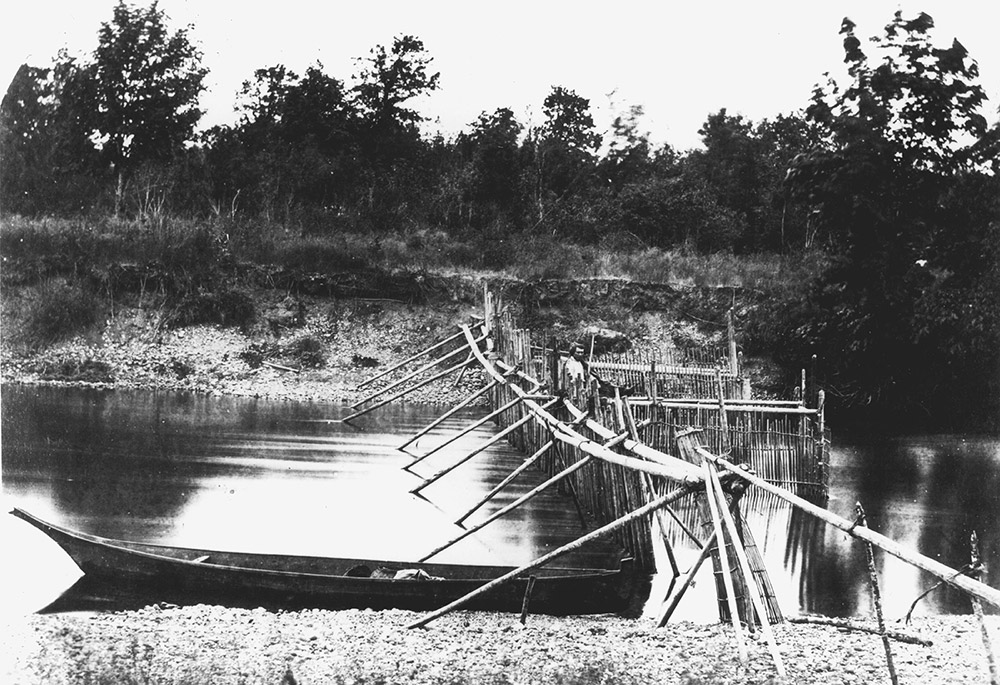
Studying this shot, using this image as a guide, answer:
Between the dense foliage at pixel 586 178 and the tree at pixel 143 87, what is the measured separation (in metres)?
0.05

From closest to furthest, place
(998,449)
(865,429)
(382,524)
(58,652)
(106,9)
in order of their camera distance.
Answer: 1. (58,652)
2. (382,524)
3. (998,449)
4. (865,429)
5. (106,9)

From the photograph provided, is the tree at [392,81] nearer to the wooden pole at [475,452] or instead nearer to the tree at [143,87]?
the tree at [143,87]

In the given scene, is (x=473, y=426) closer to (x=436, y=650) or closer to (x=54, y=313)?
(x=436, y=650)

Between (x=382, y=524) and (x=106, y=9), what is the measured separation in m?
19.3

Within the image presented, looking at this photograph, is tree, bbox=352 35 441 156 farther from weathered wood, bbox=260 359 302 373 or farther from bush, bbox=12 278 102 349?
bush, bbox=12 278 102 349

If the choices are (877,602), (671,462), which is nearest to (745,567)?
(877,602)

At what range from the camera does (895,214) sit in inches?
736

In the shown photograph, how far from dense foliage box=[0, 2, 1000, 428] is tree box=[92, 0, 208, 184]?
0.05m

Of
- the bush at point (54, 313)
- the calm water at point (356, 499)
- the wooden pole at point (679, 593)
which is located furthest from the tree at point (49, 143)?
the wooden pole at point (679, 593)

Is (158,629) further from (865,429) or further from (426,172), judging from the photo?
(426,172)

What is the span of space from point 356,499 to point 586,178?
1877 cm

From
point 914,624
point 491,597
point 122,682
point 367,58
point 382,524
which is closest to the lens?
point 122,682

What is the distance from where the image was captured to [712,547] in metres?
6.59

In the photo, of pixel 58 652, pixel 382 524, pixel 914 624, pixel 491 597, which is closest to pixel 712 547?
pixel 491 597
